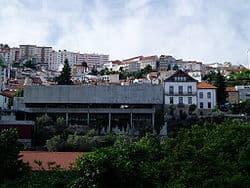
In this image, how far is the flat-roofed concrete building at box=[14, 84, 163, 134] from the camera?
49.4 m

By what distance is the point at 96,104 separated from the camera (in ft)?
165

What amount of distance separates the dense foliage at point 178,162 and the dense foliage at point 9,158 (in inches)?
220

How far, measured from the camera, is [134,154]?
43.6ft

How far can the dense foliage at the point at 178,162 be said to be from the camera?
37.9 feet

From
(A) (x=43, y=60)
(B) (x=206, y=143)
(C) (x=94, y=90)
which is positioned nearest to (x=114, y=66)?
(A) (x=43, y=60)

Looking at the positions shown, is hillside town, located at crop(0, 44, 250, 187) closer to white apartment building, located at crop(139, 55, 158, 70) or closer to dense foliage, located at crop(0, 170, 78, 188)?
dense foliage, located at crop(0, 170, 78, 188)

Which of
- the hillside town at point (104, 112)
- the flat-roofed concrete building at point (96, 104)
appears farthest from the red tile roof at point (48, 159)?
the flat-roofed concrete building at point (96, 104)

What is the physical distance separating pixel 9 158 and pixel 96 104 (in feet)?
108

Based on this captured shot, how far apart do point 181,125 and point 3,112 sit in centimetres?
2116

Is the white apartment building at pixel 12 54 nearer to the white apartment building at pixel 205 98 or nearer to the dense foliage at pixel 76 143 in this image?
the white apartment building at pixel 205 98

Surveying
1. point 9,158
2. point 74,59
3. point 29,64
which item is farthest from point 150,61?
point 9,158

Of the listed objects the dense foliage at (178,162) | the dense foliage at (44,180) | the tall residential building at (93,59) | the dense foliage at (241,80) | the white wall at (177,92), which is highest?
the tall residential building at (93,59)

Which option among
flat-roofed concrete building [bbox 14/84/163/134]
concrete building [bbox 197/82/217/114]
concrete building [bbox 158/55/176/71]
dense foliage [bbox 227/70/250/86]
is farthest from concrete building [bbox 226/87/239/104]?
concrete building [bbox 158/55/176/71]

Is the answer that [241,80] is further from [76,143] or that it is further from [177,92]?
[76,143]
